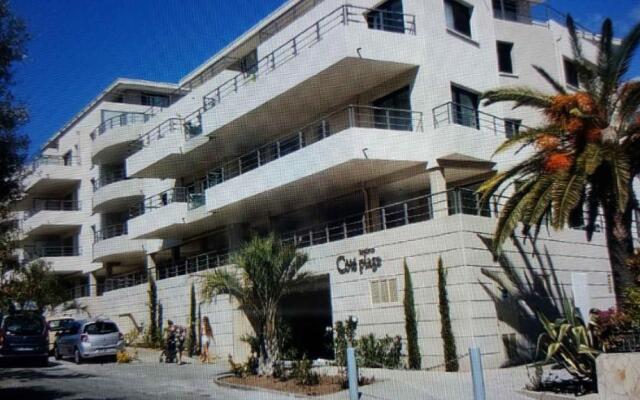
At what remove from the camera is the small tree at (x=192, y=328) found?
2655 centimetres

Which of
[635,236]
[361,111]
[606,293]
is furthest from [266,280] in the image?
[635,236]

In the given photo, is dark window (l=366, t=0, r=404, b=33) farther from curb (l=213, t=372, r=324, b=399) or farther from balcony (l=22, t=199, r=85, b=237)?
balcony (l=22, t=199, r=85, b=237)

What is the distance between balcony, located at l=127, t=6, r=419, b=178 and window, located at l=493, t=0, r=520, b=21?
7182 mm

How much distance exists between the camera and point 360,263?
63.8 ft

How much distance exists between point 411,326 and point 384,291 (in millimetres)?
1414

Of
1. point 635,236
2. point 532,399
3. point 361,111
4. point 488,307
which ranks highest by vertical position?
point 361,111

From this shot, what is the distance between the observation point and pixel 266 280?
18.2 metres

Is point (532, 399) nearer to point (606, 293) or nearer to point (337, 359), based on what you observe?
point (337, 359)

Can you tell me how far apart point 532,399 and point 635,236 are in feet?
51.7

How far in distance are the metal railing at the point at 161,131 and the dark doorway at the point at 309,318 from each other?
10340 mm

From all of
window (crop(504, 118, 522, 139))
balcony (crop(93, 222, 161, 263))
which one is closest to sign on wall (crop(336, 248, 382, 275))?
window (crop(504, 118, 522, 139))

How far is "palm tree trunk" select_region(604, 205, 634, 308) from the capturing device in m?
15.8

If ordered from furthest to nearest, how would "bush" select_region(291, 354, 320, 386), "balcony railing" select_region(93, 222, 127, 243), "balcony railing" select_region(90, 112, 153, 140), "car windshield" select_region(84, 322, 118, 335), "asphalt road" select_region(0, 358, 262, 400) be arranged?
"balcony railing" select_region(93, 222, 127, 243) < "balcony railing" select_region(90, 112, 153, 140) < "car windshield" select_region(84, 322, 118, 335) < "bush" select_region(291, 354, 320, 386) < "asphalt road" select_region(0, 358, 262, 400)

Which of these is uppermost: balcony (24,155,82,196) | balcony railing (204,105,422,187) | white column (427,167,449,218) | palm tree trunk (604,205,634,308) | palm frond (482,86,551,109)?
balcony (24,155,82,196)
